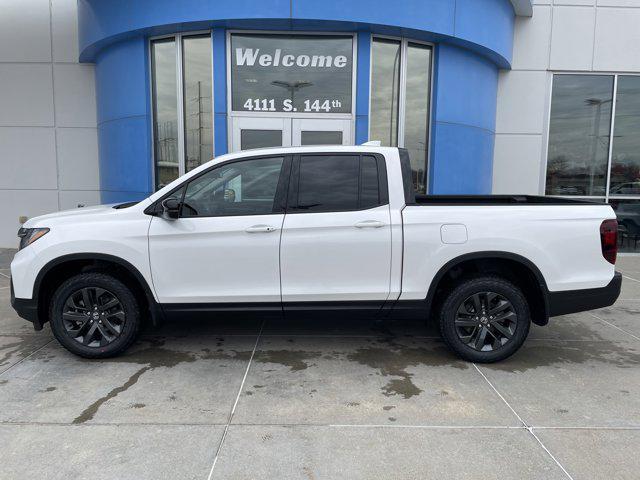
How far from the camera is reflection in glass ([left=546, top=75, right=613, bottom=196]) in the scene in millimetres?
10656

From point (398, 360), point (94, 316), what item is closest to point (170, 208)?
point (94, 316)

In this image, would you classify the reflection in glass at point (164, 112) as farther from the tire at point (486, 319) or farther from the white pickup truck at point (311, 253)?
the tire at point (486, 319)

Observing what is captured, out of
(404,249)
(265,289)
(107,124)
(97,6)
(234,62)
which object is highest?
(97,6)

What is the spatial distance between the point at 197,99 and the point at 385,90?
11.2 ft

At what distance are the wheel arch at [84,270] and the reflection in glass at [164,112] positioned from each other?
4.73 meters

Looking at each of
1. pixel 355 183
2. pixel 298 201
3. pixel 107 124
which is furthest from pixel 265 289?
pixel 107 124

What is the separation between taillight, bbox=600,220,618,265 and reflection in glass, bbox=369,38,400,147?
17.3 feet

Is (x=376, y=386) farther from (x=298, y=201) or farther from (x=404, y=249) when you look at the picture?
(x=298, y=201)

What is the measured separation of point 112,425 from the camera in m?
3.33

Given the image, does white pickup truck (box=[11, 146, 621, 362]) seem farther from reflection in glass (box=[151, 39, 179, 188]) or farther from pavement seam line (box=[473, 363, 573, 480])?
reflection in glass (box=[151, 39, 179, 188])

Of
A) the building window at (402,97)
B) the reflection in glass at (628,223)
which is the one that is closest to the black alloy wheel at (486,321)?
the building window at (402,97)

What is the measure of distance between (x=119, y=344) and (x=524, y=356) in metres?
3.79

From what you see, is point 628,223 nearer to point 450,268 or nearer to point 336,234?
point 450,268

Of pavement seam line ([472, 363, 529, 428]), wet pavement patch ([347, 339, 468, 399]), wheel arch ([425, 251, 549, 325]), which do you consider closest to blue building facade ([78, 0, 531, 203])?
wheel arch ([425, 251, 549, 325])
